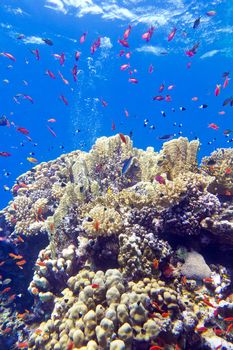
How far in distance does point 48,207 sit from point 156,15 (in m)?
26.4

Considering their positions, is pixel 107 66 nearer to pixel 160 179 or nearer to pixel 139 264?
pixel 160 179

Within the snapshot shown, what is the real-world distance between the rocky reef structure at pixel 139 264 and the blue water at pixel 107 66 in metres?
3.03

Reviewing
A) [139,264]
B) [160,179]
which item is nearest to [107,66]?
[160,179]

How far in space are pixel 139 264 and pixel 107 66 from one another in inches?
1724

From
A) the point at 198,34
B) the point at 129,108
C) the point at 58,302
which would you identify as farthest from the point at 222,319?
the point at 129,108

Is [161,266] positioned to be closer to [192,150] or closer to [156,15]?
[192,150]

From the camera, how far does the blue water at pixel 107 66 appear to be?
1114 inches

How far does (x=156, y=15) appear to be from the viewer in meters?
29.2

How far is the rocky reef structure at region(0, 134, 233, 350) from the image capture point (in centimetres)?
443

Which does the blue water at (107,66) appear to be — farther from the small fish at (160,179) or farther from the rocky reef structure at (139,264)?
the small fish at (160,179)

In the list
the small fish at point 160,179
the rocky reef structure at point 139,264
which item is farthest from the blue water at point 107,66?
the small fish at point 160,179

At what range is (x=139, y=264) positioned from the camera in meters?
5.16

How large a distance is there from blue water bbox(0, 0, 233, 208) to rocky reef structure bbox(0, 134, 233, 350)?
3.03 meters

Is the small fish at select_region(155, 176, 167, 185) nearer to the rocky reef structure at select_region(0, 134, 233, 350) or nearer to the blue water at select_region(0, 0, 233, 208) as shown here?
the rocky reef structure at select_region(0, 134, 233, 350)
